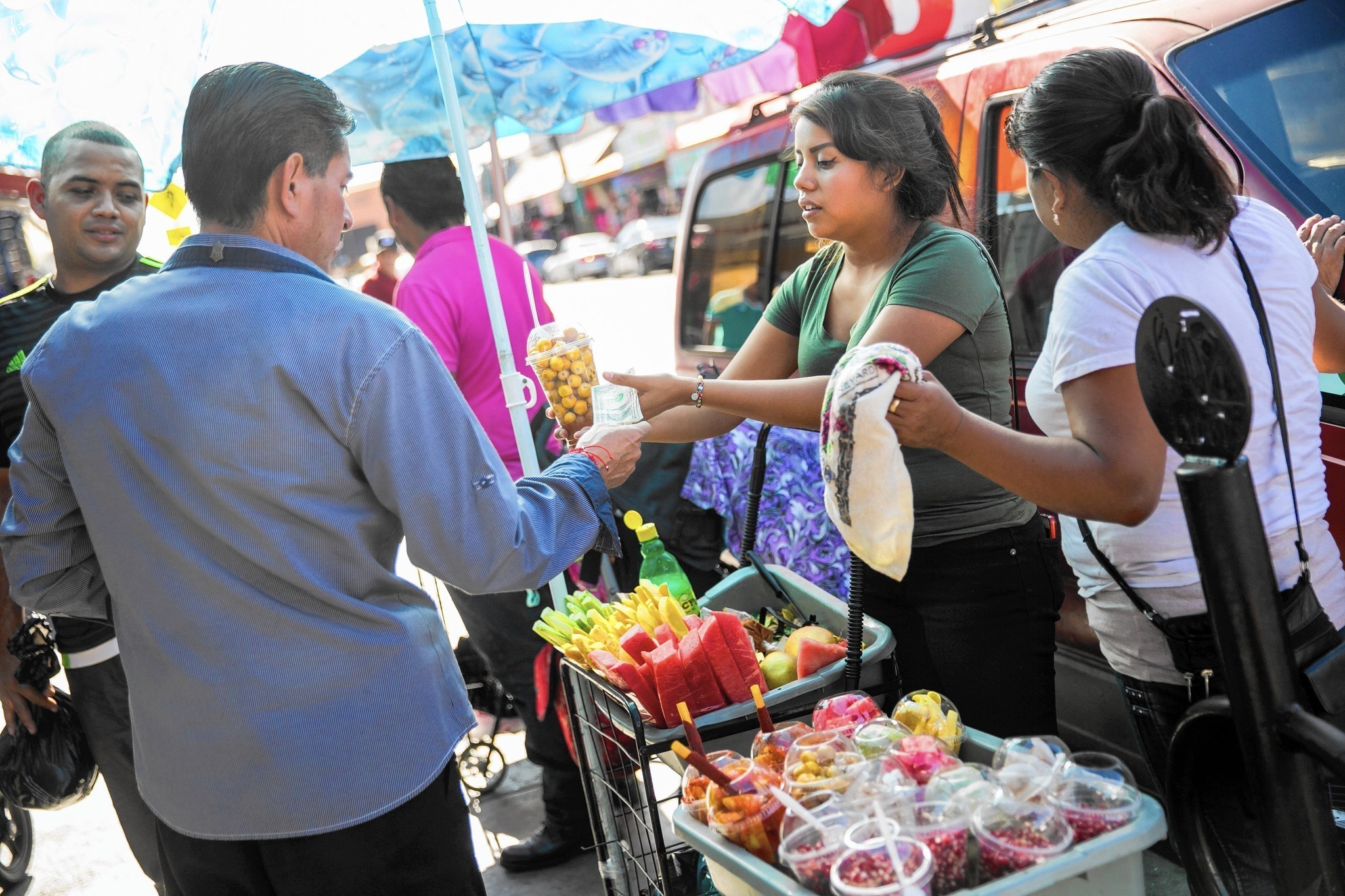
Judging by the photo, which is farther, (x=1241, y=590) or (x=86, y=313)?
(x=86, y=313)

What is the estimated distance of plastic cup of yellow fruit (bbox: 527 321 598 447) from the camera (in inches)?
99.3

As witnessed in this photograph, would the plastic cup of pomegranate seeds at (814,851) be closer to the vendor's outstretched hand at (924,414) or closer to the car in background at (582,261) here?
the vendor's outstretched hand at (924,414)

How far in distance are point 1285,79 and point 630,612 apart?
7.48 ft

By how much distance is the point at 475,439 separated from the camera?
1.82 m

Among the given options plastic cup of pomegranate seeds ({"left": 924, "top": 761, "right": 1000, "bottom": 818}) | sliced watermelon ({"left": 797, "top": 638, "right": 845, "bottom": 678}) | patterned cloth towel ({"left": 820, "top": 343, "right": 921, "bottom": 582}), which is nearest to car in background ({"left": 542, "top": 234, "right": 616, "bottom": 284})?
sliced watermelon ({"left": 797, "top": 638, "right": 845, "bottom": 678})

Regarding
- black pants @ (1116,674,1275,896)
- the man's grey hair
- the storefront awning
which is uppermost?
the storefront awning

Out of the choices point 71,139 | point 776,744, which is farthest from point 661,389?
point 71,139

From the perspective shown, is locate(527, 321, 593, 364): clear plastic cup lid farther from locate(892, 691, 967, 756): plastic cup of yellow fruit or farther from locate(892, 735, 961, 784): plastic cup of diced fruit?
locate(892, 735, 961, 784): plastic cup of diced fruit

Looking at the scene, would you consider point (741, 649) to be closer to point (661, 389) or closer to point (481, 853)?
point (661, 389)

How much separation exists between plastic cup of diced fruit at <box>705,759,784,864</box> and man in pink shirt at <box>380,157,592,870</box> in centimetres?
208

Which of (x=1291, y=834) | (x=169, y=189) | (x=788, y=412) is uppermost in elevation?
(x=169, y=189)

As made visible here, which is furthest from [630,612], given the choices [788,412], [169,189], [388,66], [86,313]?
[169,189]

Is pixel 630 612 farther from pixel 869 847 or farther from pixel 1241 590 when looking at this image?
→ pixel 1241 590

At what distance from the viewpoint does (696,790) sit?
1.83 metres
